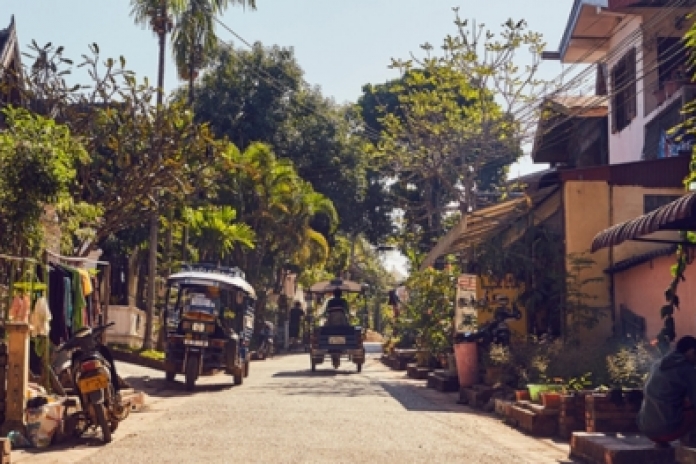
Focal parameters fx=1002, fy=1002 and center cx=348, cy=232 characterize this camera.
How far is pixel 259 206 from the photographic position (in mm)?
39250

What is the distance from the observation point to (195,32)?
28.7m

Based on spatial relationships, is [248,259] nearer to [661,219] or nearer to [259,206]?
[259,206]

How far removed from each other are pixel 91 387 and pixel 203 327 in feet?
30.1

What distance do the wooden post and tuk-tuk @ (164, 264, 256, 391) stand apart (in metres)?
9.08

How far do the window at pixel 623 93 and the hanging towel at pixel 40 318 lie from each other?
15591mm

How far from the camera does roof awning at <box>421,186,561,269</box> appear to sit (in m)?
20.6

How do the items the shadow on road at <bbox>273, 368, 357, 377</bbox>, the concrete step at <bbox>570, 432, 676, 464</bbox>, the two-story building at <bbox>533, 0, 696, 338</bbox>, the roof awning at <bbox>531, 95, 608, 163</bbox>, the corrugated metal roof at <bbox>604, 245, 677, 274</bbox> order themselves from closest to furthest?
the concrete step at <bbox>570, 432, 676, 464</bbox>
the corrugated metal roof at <bbox>604, 245, 677, 274</bbox>
the two-story building at <bbox>533, 0, 696, 338</bbox>
the roof awning at <bbox>531, 95, 608, 163</bbox>
the shadow on road at <bbox>273, 368, 357, 377</bbox>

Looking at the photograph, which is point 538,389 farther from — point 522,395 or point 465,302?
point 465,302

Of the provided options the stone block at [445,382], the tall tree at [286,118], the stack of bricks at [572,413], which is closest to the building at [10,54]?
the stone block at [445,382]

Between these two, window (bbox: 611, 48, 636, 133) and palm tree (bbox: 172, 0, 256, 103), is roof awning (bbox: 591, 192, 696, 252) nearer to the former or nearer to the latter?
window (bbox: 611, 48, 636, 133)

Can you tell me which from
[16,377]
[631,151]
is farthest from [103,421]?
[631,151]

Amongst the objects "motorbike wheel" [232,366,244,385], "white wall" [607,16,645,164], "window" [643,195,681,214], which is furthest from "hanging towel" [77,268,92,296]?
"white wall" [607,16,645,164]

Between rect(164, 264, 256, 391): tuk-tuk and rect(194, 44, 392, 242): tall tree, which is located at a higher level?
rect(194, 44, 392, 242): tall tree

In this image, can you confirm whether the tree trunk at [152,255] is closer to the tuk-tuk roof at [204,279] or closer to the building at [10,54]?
the building at [10,54]
